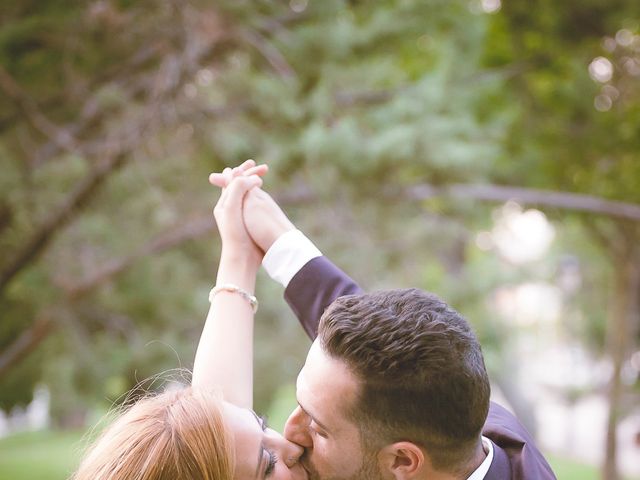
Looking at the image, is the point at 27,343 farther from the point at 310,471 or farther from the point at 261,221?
the point at 310,471

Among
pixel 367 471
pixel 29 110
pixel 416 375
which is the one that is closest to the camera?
pixel 416 375

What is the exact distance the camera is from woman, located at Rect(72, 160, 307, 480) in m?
1.76

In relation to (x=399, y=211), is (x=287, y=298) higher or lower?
lower

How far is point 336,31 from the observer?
21.4 ft

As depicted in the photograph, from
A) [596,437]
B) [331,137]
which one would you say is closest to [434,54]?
[331,137]

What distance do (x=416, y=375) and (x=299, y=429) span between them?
370 mm

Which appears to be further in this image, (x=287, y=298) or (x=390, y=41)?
(x=390, y=41)

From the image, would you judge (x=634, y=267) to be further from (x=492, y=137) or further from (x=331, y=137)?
(x=331, y=137)

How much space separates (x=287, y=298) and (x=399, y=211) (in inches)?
193

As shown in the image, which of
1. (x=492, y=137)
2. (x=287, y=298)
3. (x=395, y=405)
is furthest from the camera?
(x=492, y=137)

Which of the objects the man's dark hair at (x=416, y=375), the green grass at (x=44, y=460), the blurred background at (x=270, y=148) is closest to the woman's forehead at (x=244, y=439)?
the man's dark hair at (x=416, y=375)

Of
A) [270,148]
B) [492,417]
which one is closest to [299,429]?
[492,417]

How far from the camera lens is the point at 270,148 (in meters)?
6.74

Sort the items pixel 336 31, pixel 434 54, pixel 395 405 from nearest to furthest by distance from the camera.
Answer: pixel 395 405 → pixel 336 31 → pixel 434 54
